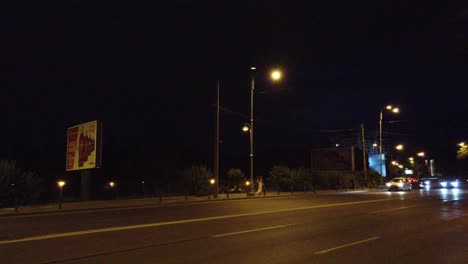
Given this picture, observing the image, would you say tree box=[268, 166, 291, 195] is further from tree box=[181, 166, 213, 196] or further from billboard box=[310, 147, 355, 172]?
billboard box=[310, 147, 355, 172]

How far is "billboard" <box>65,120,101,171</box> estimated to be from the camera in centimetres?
3131

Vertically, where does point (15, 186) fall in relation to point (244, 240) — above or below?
above

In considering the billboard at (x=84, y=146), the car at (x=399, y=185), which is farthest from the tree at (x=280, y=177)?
the billboard at (x=84, y=146)

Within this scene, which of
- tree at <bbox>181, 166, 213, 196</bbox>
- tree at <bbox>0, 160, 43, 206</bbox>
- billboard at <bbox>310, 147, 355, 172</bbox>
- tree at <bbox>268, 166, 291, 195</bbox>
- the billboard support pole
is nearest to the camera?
tree at <bbox>0, 160, 43, 206</bbox>

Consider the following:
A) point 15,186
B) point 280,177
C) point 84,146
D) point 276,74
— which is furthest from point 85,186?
point 280,177

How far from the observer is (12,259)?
9352mm

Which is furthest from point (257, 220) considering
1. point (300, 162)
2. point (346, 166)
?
point (300, 162)

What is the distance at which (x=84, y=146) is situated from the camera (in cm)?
3234

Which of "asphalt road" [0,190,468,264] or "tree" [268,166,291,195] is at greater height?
"tree" [268,166,291,195]

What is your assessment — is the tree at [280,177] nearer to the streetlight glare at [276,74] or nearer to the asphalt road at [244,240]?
the streetlight glare at [276,74]

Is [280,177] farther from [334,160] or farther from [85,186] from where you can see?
[85,186]

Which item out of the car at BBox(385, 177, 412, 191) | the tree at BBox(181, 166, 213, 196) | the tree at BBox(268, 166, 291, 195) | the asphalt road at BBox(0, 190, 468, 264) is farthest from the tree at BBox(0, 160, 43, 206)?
the car at BBox(385, 177, 412, 191)

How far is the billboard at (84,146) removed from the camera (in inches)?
1233

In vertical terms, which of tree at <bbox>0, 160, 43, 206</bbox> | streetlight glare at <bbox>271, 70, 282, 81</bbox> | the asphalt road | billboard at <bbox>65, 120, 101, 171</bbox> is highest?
streetlight glare at <bbox>271, 70, 282, 81</bbox>
